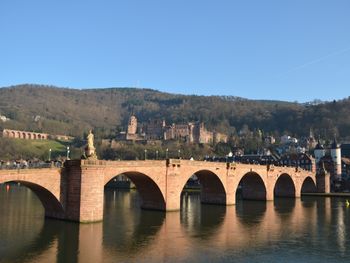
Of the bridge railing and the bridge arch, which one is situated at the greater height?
the bridge railing

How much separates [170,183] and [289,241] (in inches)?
794

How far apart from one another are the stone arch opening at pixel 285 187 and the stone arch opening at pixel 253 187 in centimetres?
1276

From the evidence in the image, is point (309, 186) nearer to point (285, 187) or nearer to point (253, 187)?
point (285, 187)

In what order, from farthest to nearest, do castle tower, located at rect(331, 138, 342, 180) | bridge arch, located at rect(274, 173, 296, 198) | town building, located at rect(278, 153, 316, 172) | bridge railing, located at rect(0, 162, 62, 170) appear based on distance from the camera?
1. town building, located at rect(278, 153, 316, 172)
2. castle tower, located at rect(331, 138, 342, 180)
3. bridge arch, located at rect(274, 173, 296, 198)
4. bridge railing, located at rect(0, 162, 62, 170)

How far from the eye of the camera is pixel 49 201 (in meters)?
41.5

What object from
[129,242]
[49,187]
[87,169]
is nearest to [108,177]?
[87,169]

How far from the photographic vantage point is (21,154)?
14825 cm

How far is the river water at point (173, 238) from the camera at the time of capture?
2956 centimetres

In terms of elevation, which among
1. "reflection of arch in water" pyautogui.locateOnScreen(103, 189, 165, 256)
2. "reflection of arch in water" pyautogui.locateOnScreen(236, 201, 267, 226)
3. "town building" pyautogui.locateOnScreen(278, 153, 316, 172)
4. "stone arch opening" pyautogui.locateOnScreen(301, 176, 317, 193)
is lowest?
→ "reflection of arch in water" pyautogui.locateOnScreen(236, 201, 267, 226)

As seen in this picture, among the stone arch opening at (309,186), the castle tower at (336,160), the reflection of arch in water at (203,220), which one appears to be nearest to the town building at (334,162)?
the castle tower at (336,160)

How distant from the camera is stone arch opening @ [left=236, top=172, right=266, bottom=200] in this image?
78.1 meters

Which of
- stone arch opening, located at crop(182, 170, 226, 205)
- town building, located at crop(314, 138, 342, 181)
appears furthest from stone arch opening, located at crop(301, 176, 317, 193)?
stone arch opening, located at crop(182, 170, 226, 205)

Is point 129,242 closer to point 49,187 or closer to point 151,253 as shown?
point 151,253

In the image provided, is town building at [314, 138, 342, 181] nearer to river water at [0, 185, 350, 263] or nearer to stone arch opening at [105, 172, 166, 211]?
river water at [0, 185, 350, 263]
